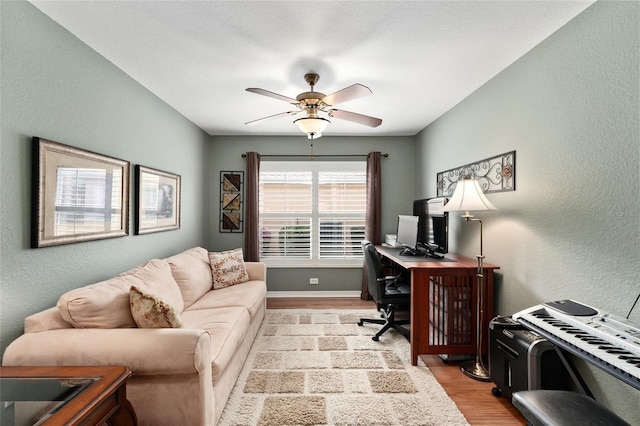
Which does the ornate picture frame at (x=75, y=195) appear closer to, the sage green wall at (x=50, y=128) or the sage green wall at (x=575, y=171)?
the sage green wall at (x=50, y=128)

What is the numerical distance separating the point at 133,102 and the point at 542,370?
382cm

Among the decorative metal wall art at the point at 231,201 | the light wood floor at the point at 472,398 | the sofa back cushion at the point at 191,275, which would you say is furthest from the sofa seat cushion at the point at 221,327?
the decorative metal wall art at the point at 231,201

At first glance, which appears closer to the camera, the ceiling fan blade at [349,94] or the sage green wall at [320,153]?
the ceiling fan blade at [349,94]

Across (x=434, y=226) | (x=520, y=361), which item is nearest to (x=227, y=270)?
(x=434, y=226)

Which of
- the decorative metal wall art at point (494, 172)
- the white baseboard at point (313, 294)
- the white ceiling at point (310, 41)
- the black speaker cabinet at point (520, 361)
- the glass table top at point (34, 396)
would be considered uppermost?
the white ceiling at point (310, 41)

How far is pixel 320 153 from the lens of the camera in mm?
4531

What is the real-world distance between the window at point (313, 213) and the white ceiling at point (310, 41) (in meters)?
1.67

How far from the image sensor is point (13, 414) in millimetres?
1094

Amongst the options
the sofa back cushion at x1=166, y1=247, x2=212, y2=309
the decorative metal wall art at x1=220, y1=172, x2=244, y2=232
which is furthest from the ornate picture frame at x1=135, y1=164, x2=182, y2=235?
the decorative metal wall art at x1=220, y1=172, x2=244, y2=232

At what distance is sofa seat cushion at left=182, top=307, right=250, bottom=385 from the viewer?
180 centimetres

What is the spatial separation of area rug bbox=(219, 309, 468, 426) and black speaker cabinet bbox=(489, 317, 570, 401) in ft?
1.40

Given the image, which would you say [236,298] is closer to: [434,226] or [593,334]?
[434,226]

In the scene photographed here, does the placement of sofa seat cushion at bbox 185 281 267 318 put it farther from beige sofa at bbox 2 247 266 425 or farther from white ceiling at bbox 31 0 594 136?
white ceiling at bbox 31 0 594 136

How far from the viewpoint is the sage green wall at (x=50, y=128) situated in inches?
60.4
